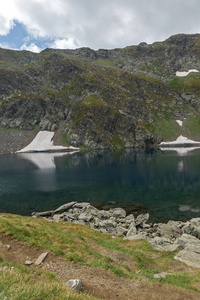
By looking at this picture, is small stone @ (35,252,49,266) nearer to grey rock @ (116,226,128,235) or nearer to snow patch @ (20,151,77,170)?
grey rock @ (116,226,128,235)

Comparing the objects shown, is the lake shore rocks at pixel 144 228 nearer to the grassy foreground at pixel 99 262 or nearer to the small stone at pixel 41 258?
the grassy foreground at pixel 99 262

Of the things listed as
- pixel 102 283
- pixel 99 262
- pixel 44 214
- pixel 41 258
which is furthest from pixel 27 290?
pixel 44 214

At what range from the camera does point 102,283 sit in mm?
10617

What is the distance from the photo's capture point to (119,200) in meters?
48.6

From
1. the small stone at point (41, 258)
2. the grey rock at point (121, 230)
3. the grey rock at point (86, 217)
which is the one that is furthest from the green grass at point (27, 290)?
the grey rock at point (86, 217)

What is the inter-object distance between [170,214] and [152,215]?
387 centimetres

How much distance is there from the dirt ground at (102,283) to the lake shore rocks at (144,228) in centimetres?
782

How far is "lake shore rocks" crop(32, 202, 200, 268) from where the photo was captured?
20.5 m

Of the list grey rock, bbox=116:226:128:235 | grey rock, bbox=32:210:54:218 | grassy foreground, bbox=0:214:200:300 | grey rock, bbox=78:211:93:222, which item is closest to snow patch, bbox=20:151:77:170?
grey rock, bbox=32:210:54:218

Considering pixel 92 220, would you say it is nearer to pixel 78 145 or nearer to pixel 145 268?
pixel 145 268

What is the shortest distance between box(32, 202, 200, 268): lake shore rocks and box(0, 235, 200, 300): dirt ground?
782cm

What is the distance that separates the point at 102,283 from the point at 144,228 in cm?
2346

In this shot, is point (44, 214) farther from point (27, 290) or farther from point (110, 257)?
point (27, 290)

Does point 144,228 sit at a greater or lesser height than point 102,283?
lesser
